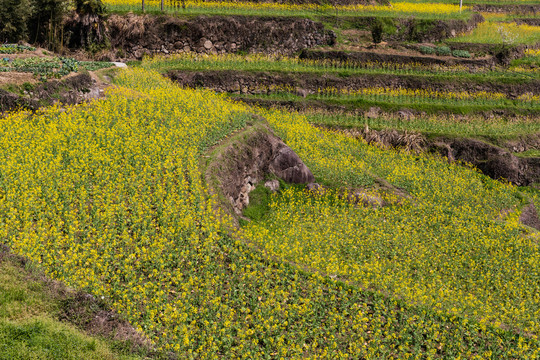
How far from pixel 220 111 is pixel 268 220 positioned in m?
7.33

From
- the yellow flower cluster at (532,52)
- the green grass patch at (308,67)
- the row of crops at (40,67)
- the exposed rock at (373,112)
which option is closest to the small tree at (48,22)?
the green grass patch at (308,67)

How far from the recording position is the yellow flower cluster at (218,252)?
1100cm

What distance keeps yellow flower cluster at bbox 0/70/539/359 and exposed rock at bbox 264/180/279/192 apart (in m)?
0.77

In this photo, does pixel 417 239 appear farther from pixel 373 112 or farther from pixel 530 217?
pixel 373 112

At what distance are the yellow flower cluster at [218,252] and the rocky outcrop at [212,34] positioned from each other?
1975cm

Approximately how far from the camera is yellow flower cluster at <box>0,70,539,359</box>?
433 inches

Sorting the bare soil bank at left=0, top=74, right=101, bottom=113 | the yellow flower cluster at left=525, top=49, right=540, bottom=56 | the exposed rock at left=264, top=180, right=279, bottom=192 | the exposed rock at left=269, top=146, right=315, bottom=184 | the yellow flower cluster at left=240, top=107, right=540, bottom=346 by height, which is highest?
the yellow flower cluster at left=525, top=49, right=540, bottom=56

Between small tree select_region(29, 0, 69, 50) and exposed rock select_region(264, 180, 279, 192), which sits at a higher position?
small tree select_region(29, 0, 69, 50)

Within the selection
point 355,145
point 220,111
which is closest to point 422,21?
point 355,145

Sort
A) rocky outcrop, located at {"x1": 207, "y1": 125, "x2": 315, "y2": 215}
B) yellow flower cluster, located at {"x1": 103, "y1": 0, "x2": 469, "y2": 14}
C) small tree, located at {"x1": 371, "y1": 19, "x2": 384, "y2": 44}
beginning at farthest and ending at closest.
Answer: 1. yellow flower cluster, located at {"x1": 103, "y1": 0, "x2": 469, "y2": 14}
2. small tree, located at {"x1": 371, "y1": 19, "x2": 384, "y2": 44}
3. rocky outcrop, located at {"x1": 207, "y1": 125, "x2": 315, "y2": 215}

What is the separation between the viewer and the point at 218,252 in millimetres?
13625

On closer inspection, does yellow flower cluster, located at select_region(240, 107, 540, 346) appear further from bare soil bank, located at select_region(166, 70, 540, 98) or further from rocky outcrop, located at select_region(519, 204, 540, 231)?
bare soil bank, located at select_region(166, 70, 540, 98)

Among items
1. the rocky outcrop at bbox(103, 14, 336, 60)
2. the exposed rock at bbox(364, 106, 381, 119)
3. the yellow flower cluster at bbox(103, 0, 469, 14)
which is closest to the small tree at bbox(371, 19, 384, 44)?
the rocky outcrop at bbox(103, 14, 336, 60)

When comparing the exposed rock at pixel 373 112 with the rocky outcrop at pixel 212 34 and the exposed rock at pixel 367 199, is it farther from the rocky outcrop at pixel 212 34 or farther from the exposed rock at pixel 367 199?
the exposed rock at pixel 367 199
